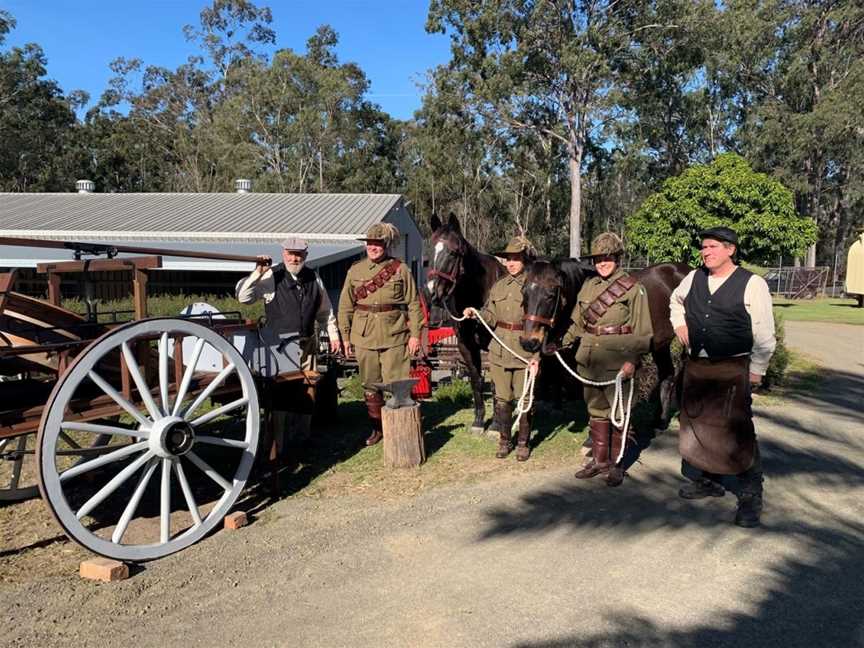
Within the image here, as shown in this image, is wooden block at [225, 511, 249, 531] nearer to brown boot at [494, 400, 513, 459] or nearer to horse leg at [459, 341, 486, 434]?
brown boot at [494, 400, 513, 459]

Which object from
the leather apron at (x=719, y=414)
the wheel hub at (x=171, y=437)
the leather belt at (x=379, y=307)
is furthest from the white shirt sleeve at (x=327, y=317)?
the leather apron at (x=719, y=414)

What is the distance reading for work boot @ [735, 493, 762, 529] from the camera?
4.16 meters

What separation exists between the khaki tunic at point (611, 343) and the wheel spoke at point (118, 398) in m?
3.07

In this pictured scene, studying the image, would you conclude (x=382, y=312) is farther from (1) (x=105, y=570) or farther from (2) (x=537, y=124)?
Answer: (2) (x=537, y=124)

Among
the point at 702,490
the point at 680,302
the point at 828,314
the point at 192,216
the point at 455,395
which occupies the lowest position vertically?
the point at 828,314

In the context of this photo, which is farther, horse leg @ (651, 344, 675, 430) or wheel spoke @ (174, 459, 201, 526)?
horse leg @ (651, 344, 675, 430)

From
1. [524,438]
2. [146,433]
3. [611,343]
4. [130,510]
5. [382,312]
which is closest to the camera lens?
[130,510]

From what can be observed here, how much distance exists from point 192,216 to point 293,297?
15.1 meters

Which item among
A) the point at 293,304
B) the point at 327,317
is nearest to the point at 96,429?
the point at 293,304

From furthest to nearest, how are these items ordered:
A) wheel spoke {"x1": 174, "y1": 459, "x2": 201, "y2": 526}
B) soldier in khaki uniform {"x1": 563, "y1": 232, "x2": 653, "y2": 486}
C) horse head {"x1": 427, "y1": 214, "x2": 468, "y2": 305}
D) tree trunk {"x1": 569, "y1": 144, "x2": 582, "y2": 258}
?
tree trunk {"x1": 569, "y1": 144, "x2": 582, "y2": 258}
horse head {"x1": 427, "y1": 214, "x2": 468, "y2": 305}
soldier in khaki uniform {"x1": 563, "y1": 232, "x2": 653, "y2": 486}
wheel spoke {"x1": 174, "y1": 459, "x2": 201, "y2": 526}

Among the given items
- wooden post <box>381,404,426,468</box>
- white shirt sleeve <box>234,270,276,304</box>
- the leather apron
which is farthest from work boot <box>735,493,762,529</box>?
white shirt sleeve <box>234,270,276,304</box>

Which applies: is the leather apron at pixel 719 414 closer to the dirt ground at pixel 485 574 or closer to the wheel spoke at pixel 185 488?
the dirt ground at pixel 485 574

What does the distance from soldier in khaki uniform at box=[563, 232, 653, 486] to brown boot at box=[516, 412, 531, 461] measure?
0.73m

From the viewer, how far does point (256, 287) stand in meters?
5.29
